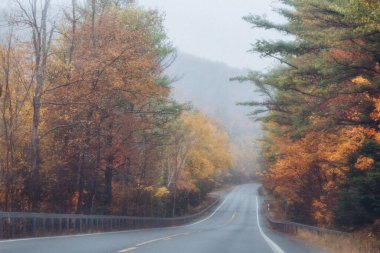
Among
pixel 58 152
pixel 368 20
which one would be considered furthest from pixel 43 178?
pixel 368 20

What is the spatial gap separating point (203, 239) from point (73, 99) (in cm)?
923

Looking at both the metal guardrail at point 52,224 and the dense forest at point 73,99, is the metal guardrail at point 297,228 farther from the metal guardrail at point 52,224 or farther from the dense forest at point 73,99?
the dense forest at point 73,99

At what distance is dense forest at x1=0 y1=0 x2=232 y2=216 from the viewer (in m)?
22.9

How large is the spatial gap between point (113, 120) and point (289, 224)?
15498mm

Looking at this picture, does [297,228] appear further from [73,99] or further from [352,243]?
[73,99]

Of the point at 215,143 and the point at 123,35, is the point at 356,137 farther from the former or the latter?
the point at 215,143

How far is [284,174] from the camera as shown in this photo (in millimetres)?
33156

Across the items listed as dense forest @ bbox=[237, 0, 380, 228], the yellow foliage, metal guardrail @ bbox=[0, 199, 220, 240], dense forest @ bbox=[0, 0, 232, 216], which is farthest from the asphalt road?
dense forest @ bbox=[0, 0, 232, 216]

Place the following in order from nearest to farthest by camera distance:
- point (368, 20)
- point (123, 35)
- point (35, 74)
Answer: point (368, 20) < point (35, 74) < point (123, 35)

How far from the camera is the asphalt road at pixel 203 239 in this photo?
13.8 meters

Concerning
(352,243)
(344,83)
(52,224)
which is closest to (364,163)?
(352,243)

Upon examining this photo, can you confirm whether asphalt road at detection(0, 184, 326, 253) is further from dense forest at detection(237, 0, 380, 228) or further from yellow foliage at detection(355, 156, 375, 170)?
yellow foliage at detection(355, 156, 375, 170)

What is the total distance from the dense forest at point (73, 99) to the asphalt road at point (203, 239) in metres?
4.45

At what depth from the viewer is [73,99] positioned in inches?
968
